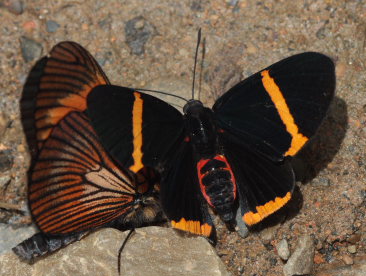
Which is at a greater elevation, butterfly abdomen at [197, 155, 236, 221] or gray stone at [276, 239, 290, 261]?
butterfly abdomen at [197, 155, 236, 221]

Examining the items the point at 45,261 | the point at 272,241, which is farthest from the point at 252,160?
the point at 45,261

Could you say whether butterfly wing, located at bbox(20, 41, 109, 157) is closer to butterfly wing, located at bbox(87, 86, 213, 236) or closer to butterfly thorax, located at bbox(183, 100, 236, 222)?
butterfly wing, located at bbox(87, 86, 213, 236)

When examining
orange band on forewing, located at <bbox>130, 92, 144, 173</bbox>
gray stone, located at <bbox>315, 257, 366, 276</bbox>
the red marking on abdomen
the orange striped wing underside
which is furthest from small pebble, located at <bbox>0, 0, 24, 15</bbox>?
gray stone, located at <bbox>315, 257, 366, 276</bbox>

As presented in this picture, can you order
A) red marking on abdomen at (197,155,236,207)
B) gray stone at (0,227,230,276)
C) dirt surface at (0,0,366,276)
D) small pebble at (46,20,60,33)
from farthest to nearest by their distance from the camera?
1. small pebble at (46,20,60,33)
2. dirt surface at (0,0,366,276)
3. gray stone at (0,227,230,276)
4. red marking on abdomen at (197,155,236,207)

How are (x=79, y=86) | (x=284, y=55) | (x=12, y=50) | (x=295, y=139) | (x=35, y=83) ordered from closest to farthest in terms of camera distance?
(x=295, y=139) → (x=79, y=86) → (x=35, y=83) → (x=284, y=55) → (x=12, y=50)

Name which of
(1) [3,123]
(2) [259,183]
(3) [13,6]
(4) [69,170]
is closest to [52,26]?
(3) [13,6]

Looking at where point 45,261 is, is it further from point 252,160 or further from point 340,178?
point 340,178

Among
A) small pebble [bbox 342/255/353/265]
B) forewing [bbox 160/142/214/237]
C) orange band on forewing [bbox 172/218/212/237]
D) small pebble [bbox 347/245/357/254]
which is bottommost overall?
small pebble [bbox 342/255/353/265]
